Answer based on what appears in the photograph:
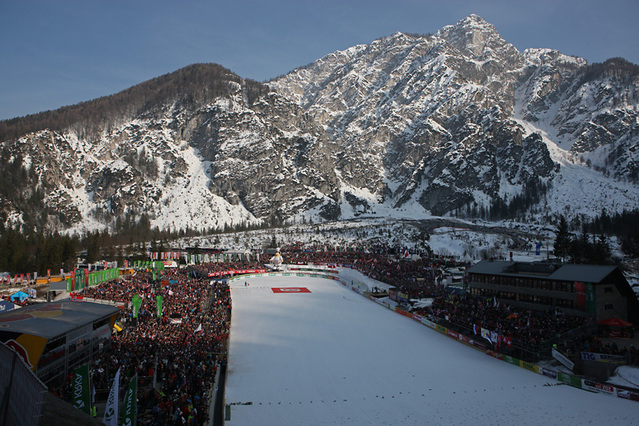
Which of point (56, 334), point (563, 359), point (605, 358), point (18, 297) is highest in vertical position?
point (56, 334)

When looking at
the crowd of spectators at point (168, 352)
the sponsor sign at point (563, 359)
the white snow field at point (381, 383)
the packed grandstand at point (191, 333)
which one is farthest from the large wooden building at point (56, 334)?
the sponsor sign at point (563, 359)

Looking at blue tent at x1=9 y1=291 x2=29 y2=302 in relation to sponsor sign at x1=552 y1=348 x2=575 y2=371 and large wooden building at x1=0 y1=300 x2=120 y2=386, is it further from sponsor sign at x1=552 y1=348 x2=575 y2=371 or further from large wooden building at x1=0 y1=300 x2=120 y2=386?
sponsor sign at x1=552 y1=348 x2=575 y2=371

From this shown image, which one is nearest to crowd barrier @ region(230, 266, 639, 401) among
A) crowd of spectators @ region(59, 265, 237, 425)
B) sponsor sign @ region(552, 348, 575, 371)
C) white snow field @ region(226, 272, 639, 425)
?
white snow field @ region(226, 272, 639, 425)

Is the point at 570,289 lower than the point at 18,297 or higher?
higher

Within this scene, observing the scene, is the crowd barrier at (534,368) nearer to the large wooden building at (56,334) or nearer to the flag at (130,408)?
the flag at (130,408)

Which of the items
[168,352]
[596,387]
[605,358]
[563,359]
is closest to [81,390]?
[168,352]

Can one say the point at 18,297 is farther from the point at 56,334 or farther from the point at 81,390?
the point at 81,390
